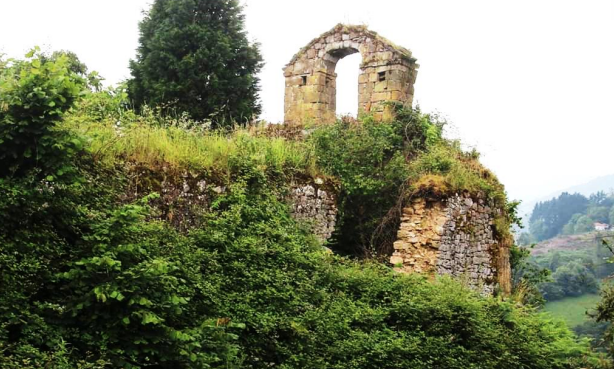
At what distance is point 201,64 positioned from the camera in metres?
18.5

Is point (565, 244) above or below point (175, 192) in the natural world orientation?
below

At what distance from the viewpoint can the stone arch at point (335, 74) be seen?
15000mm

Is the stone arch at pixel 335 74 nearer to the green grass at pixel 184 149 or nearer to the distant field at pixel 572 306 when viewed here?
the green grass at pixel 184 149

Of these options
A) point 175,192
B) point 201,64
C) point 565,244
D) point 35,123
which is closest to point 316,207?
point 175,192

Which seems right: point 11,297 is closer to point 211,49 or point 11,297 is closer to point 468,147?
point 468,147

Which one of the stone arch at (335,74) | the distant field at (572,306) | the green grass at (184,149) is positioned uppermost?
the stone arch at (335,74)

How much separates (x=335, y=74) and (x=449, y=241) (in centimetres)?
612

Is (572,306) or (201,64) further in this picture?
(572,306)

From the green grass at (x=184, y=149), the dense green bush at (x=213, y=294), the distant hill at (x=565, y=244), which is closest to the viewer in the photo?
the dense green bush at (x=213, y=294)

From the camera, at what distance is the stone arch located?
49.2 feet

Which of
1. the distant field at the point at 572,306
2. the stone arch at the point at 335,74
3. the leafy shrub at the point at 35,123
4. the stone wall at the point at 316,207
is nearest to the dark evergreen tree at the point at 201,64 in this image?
the stone arch at the point at 335,74

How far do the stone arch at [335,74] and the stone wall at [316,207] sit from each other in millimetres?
3886

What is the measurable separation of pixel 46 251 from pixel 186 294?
1629mm

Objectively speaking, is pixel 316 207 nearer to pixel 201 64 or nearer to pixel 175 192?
pixel 175 192
